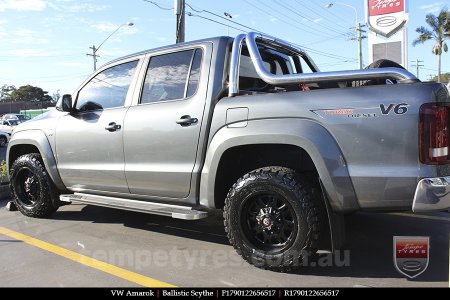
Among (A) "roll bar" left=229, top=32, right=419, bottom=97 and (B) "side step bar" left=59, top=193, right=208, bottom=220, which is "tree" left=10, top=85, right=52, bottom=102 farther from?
(A) "roll bar" left=229, top=32, right=419, bottom=97

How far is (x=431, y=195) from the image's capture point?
3135mm

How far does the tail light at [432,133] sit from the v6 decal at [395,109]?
112 millimetres

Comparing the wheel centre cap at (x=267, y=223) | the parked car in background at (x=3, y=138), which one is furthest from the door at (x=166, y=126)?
the parked car in background at (x=3, y=138)

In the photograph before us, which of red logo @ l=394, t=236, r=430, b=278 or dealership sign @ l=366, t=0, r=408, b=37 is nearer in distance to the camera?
red logo @ l=394, t=236, r=430, b=278

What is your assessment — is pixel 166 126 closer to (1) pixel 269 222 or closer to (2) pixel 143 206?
(2) pixel 143 206

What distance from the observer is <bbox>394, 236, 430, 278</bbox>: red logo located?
3453mm

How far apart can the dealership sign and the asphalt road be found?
11.1 m

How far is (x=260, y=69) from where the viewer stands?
13.2 ft

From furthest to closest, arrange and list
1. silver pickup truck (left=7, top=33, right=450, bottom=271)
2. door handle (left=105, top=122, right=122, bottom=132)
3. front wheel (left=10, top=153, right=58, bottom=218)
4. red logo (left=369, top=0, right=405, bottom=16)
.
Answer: red logo (left=369, top=0, right=405, bottom=16)
front wheel (left=10, top=153, right=58, bottom=218)
door handle (left=105, top=122, right=122, bottom=132)
silver pickup truck (left=7, top=33, right=450, bottom=271)

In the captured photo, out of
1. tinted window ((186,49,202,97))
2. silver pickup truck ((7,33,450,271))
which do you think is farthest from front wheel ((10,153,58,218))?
tinted window ((186,49,202,97))

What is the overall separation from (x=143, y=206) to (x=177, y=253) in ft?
2.02

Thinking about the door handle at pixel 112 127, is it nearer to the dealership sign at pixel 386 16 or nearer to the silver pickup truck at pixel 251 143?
the silver pickup truck at pixel 251 143

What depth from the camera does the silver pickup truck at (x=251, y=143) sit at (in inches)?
128

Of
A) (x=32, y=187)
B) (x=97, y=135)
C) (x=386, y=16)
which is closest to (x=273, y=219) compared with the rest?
(x=97, y=135)
